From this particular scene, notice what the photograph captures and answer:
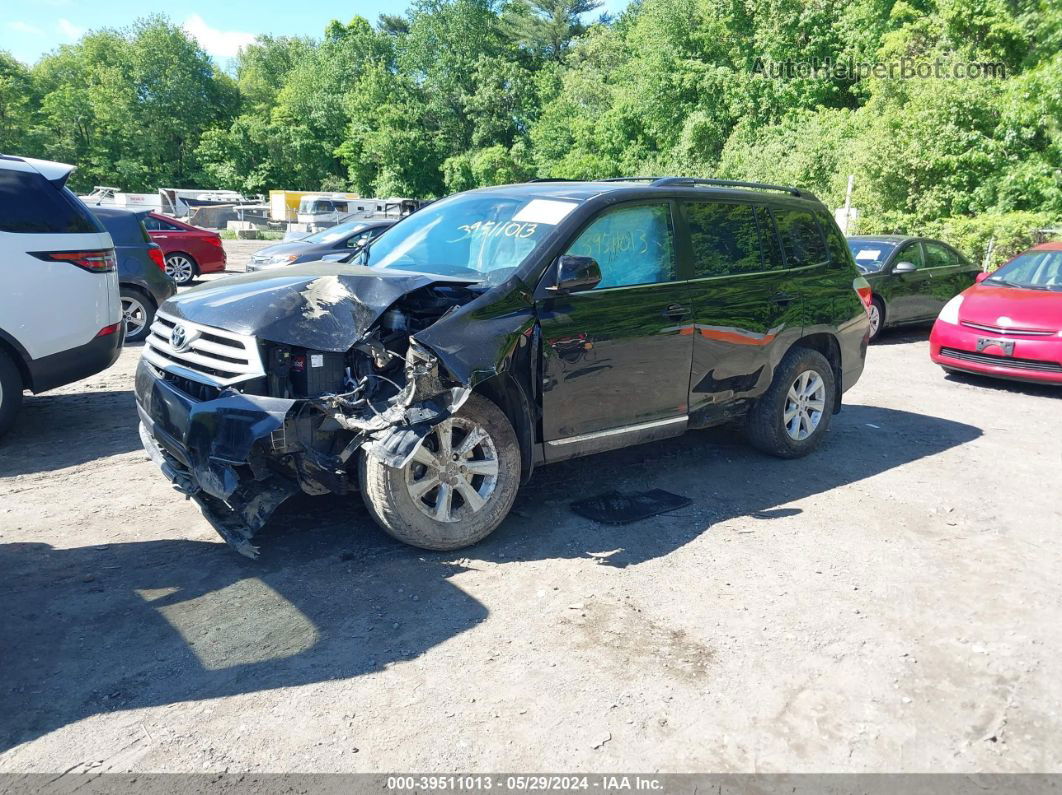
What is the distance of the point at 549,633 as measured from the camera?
11.6 ft

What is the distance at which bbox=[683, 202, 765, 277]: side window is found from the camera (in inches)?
204

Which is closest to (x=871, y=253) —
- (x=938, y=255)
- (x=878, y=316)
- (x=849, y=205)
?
(x=878, y=316)

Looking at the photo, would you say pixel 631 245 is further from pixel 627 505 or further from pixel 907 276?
pixel 907 276

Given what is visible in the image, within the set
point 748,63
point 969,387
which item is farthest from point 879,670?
point 748,63

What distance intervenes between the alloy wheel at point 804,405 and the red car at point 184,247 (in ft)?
46.5

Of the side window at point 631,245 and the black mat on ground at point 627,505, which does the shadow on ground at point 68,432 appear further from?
the side window at point 631,245

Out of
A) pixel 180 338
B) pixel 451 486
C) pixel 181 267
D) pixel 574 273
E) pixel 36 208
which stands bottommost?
pixel 451 486

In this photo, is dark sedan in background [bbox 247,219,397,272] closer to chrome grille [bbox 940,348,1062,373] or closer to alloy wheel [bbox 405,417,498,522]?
chrome grille [bbox 940,348,1062,373]

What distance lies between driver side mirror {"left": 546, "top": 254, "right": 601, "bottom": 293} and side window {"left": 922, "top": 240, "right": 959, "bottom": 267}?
9.91 m

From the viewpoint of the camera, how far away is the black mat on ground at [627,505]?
4832 mm

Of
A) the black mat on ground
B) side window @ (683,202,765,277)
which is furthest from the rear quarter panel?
side window @ (683,202,765,277)

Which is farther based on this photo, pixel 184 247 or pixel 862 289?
pixel 184 247

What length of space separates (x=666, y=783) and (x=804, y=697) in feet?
2.61

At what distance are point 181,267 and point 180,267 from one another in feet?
0.07
